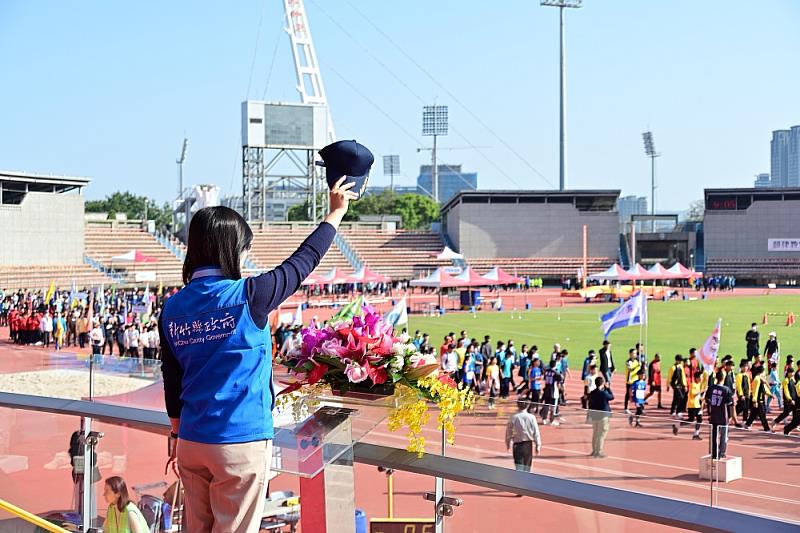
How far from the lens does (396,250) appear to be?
7694cm

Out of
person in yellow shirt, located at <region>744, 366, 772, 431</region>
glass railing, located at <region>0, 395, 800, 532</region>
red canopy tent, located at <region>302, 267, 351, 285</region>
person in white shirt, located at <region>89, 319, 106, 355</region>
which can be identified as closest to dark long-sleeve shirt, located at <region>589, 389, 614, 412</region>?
person in yellow shirt, located at <region>744, 366, 772, 431</region>

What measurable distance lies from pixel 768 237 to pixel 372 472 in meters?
80.2

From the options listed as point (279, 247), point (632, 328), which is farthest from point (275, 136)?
point (632, 328)

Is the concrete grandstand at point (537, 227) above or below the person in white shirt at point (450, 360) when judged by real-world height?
above

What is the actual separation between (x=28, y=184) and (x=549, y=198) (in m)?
44.0

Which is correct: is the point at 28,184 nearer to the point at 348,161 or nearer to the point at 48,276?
the point at 48,276

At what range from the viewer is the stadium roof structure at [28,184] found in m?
59.2

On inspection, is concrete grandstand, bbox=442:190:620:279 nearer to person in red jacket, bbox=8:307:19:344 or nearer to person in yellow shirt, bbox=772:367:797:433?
person in red jacket, bbox=8:307:19:344

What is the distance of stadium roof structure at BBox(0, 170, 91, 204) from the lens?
5916 cm

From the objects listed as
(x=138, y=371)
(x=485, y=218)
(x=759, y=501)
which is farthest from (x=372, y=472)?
(x=485, y=218)

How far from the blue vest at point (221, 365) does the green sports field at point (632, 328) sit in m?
24.8

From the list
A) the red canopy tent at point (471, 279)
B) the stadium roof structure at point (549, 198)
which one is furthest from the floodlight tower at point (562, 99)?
the red canopy tent at point (471, 279)

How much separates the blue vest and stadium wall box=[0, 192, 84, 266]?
194 feet

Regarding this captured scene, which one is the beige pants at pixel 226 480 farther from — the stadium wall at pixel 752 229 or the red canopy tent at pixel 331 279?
the stadium wall at pixel 752 229
